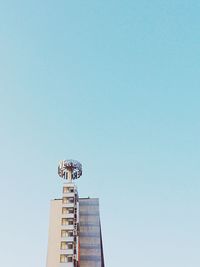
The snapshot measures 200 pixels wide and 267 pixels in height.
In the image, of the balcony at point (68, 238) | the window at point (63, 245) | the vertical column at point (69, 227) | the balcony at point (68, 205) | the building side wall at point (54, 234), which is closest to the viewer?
the vertical column at point (69, 227)

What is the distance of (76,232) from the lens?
9356cm

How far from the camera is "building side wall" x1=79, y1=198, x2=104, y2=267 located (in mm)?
96000

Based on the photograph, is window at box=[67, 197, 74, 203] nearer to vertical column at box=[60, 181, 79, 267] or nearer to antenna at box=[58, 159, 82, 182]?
vertical column at box=[60, 181, 79, 267]

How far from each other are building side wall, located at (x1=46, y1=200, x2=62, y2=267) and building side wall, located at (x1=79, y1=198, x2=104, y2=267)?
7.65m

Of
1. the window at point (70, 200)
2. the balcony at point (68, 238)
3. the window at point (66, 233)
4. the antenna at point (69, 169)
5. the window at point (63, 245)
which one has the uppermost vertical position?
the antenna at point (69, 169)

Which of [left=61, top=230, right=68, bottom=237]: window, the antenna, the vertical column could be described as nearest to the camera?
the vertical column

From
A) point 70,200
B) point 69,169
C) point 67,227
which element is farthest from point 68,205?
point 69,169

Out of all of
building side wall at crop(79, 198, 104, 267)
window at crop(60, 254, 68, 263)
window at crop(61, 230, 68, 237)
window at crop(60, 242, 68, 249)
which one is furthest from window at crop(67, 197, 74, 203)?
window at crop(60, 254, 68, 263)

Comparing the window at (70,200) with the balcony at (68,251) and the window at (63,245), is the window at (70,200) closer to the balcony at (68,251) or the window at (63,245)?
the window at (63,245)

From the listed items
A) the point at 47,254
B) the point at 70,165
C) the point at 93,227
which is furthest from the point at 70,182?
the point at 47,254

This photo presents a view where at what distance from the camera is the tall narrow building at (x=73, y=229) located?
9025 cm

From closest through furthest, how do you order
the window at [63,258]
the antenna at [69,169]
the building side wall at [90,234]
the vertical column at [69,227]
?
1. the window at [63,258]
2. the vertical column at [69,227]
3. the building side wall at [90,234]
4. the antenna at [69,169]

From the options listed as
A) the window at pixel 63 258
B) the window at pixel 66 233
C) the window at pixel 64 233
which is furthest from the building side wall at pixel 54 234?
the window at pixel 66 233

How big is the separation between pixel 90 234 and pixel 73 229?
837 cm
